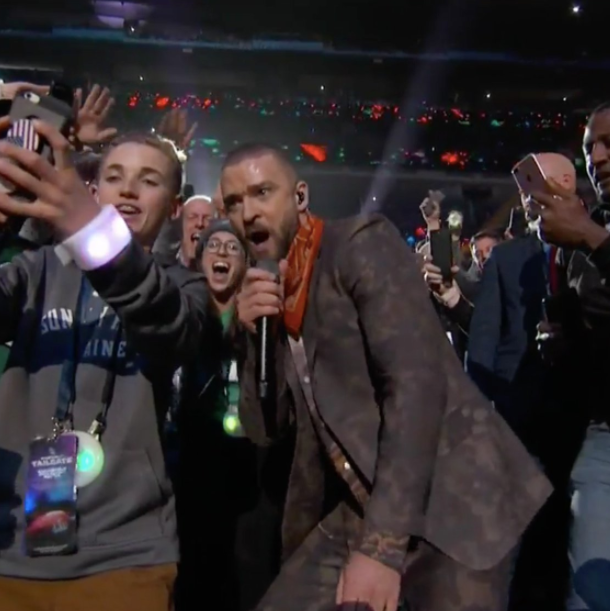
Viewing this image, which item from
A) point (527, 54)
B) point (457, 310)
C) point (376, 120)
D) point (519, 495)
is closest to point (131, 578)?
point (519, 495)

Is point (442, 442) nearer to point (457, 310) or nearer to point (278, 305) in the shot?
point (278, 305)

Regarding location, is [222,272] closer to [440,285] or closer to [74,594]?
[440,285]

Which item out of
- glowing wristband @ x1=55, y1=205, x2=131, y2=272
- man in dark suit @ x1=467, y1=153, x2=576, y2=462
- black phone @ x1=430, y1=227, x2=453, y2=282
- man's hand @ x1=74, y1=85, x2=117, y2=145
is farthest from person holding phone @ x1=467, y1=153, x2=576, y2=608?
glowing wristband @ x1=55, y1=205, x2=131, y2=272

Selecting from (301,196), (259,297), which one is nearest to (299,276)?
(259,297)

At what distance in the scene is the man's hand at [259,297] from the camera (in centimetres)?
188

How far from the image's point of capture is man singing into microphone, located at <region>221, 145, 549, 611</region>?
180 centimetres

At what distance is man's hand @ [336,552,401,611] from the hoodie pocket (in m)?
0.44

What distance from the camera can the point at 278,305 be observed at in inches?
74.7

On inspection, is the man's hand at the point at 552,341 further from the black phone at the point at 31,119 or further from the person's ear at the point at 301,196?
the black phone at the point at 31,119

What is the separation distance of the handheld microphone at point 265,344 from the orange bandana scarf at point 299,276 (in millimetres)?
78

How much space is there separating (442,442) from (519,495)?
21 centimetres

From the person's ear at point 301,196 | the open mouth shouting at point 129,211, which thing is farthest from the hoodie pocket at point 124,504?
the person's ear at point 301,196

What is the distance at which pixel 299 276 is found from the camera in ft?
6.57

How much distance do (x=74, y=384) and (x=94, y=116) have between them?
100 cm
